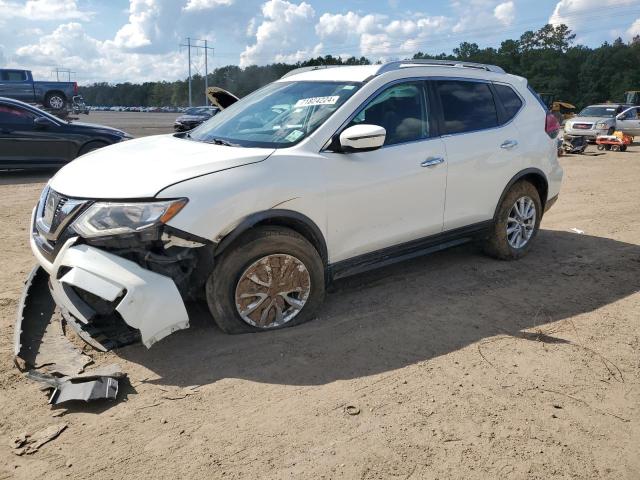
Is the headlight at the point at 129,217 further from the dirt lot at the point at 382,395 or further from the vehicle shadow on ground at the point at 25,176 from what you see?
the vehicle shadow on ground at the point at 25,176

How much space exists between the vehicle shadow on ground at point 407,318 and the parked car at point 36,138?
26.9ft

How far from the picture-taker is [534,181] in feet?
18.6

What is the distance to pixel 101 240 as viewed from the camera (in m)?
3.22

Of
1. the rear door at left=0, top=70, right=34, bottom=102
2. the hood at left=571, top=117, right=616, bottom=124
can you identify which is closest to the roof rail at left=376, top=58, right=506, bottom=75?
the hood at left=571, top=117, right=616, bottom=124

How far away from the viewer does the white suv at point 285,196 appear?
10.6 ft

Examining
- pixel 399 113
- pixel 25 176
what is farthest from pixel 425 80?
pixel 25 176

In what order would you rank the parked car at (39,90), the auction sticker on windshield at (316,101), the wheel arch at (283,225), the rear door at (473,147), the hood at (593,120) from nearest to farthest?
the wheel arch at (283,225)
the auction sticker on windshield at (316,101)
the rear door at (473,147)
the hood at (593,120)
the parked car at (39,90)

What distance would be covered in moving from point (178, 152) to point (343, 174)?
3.86 feet

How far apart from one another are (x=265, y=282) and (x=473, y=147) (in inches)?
93.1

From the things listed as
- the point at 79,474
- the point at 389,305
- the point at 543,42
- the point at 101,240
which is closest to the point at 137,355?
the point at 101,240

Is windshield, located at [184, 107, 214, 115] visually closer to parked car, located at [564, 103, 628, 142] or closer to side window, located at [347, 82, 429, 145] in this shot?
parked car, located at [564, 103, 628, 142]

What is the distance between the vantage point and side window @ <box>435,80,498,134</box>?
4.76 metres

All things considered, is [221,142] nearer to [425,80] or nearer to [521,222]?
[425,80]

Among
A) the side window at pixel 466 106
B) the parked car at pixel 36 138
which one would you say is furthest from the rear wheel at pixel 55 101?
the side window at pixel 466 106
